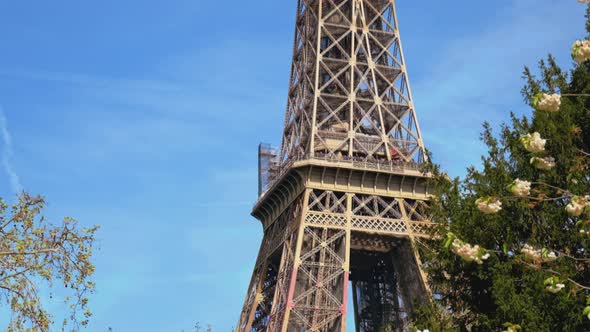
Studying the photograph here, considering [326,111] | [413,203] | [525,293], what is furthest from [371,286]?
[525,293]

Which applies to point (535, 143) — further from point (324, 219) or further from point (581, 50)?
point (324, 219)

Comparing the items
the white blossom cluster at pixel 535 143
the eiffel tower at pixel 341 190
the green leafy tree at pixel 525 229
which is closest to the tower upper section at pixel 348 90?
the eiffel tower at pixel 341 190

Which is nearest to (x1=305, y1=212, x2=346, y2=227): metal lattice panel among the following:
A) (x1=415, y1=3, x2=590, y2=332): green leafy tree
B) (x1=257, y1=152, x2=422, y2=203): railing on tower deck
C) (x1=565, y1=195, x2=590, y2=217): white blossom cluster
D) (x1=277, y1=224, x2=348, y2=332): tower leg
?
(x1=277, y1=224, x2=348, y2=332): tower leg

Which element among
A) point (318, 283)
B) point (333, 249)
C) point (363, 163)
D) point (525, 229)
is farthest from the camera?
point (363, 163)

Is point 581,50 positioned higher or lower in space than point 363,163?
lower

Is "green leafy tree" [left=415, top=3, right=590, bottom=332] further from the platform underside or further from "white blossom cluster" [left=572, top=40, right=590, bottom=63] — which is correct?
the platform underside

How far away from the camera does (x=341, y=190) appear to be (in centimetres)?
4769

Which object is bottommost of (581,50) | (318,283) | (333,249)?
(581,50)

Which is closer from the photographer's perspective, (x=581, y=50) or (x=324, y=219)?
(x=581, y=50)

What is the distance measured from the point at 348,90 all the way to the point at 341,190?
917 cm

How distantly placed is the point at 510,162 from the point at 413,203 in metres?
23.8

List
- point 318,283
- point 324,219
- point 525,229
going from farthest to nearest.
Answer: point 324,219 < point 318,283 < point 525,229

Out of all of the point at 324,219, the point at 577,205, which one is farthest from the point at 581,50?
the point at 324,219

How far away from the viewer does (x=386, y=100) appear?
54.1m
